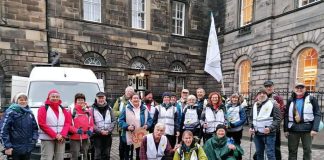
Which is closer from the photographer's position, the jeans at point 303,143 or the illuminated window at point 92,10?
the jeans at point 303,143

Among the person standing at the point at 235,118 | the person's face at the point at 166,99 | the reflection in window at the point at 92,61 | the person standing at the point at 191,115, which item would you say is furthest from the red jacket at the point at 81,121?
the reflection in window at the point at 92,61

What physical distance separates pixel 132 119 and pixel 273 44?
1322 cm

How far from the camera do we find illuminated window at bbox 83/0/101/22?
682 inches

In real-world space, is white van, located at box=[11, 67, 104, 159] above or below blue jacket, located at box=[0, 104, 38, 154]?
above

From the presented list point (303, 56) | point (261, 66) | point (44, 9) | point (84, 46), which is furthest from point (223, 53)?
point (44, 9)

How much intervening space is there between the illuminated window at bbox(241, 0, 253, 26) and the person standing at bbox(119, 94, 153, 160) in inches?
588

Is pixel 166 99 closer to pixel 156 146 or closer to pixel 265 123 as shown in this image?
pixel 156 146

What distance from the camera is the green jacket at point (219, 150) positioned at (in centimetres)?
506

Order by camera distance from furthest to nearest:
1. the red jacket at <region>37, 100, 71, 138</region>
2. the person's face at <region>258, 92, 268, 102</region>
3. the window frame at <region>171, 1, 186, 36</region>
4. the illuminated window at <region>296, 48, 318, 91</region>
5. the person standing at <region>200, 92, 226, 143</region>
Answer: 1. the window frame at <region>171, 1, 186, 36</region>
2. the illuminated window at <region>296, 48, 318, 91</region>
3. the person standing at <region>200, 92, 226, 143</region>
4. the person's face at <region>258, 92, 268, 102</region>
5. the red jacket at <region>37, 100, 71, 138</region>

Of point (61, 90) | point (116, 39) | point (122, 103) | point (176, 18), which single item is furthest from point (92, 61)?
point (122, 103)

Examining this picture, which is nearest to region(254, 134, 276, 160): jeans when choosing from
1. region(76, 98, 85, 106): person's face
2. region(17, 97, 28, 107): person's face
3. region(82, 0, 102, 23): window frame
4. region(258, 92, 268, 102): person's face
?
region(258, 92, 268, 102): person's face

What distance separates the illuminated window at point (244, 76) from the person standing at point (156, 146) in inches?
570

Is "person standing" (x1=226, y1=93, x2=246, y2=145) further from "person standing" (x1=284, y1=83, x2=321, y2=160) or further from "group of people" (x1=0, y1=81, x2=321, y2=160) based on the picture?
"person standing" (x1=284, y1=83, x2=321, y2=160)

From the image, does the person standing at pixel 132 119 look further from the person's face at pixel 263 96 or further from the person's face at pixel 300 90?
the person's face at pixel 300 90
